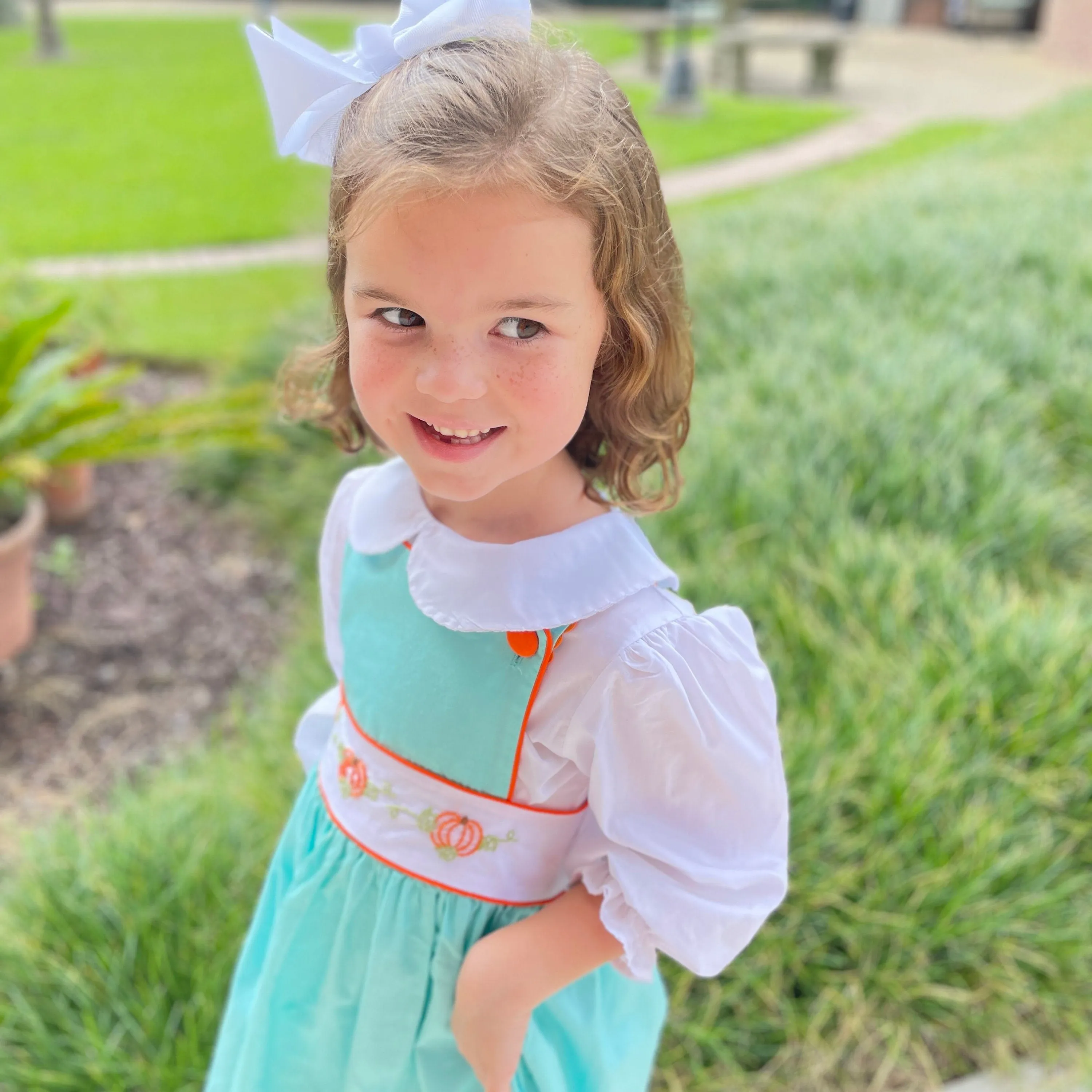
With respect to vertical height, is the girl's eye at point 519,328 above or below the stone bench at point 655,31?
above

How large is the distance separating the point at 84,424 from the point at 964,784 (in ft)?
8.56

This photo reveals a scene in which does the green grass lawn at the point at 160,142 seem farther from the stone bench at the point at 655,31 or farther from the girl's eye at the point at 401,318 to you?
the girl's eye at the point at 401,318

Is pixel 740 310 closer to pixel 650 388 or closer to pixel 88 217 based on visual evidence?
pixel 650 388

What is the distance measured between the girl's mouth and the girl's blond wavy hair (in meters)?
0.14

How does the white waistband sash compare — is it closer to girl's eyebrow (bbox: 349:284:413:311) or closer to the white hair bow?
girl's eyebrow (bbox: 349:284:413:311)

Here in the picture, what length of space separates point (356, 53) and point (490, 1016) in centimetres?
88

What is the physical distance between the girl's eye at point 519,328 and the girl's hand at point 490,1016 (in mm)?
558

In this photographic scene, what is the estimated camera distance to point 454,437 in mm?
899

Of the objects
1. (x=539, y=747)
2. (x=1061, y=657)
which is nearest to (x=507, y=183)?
(x=539, y=747)

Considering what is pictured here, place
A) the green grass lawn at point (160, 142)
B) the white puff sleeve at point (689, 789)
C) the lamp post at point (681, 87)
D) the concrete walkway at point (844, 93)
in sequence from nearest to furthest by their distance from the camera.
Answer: the white puff sleeve at point (689, 789), the concrete walkway at point (844, 93), the green grass lawn at point (160, 142), the lamp post at point (681, 87)

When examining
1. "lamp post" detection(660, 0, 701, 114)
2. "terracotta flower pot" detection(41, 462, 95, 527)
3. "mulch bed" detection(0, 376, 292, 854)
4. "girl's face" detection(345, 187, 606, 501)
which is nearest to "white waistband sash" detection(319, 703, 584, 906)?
"girl's face" detection(345, 187, 606, 501)

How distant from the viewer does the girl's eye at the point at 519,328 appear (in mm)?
851

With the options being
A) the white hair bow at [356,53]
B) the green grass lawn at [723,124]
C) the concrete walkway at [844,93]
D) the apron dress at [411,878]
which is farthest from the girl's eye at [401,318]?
the green grass lawn at [723,124]

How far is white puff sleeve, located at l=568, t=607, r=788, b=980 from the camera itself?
95 cm
